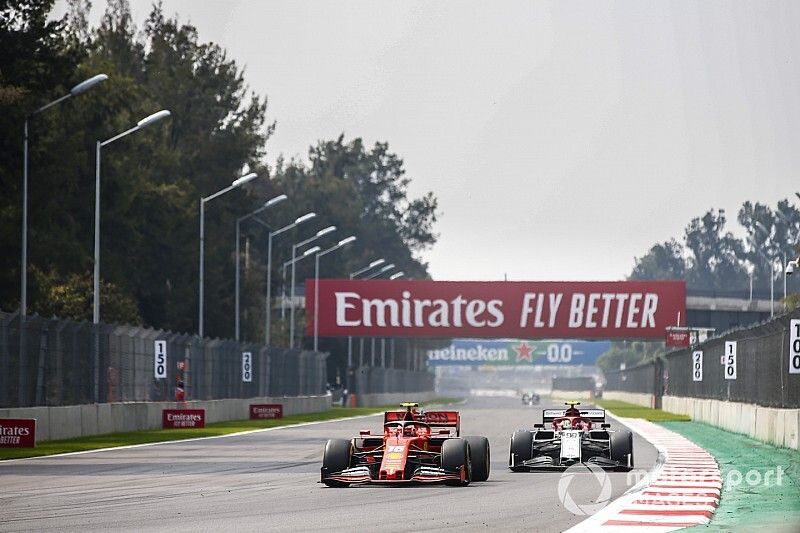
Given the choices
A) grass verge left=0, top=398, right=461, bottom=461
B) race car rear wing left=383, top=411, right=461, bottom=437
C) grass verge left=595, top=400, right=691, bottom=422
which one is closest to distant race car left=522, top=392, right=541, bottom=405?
grass verge left=595, top=400, right=691, bottom=422

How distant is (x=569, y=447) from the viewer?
85.5 ft

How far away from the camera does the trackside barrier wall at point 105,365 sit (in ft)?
127

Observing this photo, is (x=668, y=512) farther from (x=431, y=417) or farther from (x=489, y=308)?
(x=489, y=308)

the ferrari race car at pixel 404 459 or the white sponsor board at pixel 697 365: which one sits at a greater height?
the white sponsor board at pixel 697 365

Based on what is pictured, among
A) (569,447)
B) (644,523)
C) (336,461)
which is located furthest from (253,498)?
(569,447)

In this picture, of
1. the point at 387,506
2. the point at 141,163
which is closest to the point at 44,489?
the point at 387,506

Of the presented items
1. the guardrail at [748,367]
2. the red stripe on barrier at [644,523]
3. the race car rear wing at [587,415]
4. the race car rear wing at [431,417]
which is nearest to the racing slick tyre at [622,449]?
the race car rear wing at [587,415]

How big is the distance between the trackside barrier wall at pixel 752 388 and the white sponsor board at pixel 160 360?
15.8 meters

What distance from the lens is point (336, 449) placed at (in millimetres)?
22844

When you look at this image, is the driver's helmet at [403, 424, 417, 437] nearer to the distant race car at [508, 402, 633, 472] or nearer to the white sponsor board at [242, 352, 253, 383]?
the distant race car at [508, 402, 633, 472]

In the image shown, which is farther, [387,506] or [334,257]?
[334,257]

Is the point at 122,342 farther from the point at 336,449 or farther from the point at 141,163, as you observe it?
the point at 141,163

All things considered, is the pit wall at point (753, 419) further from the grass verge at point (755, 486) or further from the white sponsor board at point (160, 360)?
the white sponsor board at point (160, 360)

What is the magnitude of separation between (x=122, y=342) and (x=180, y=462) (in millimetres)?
18287
